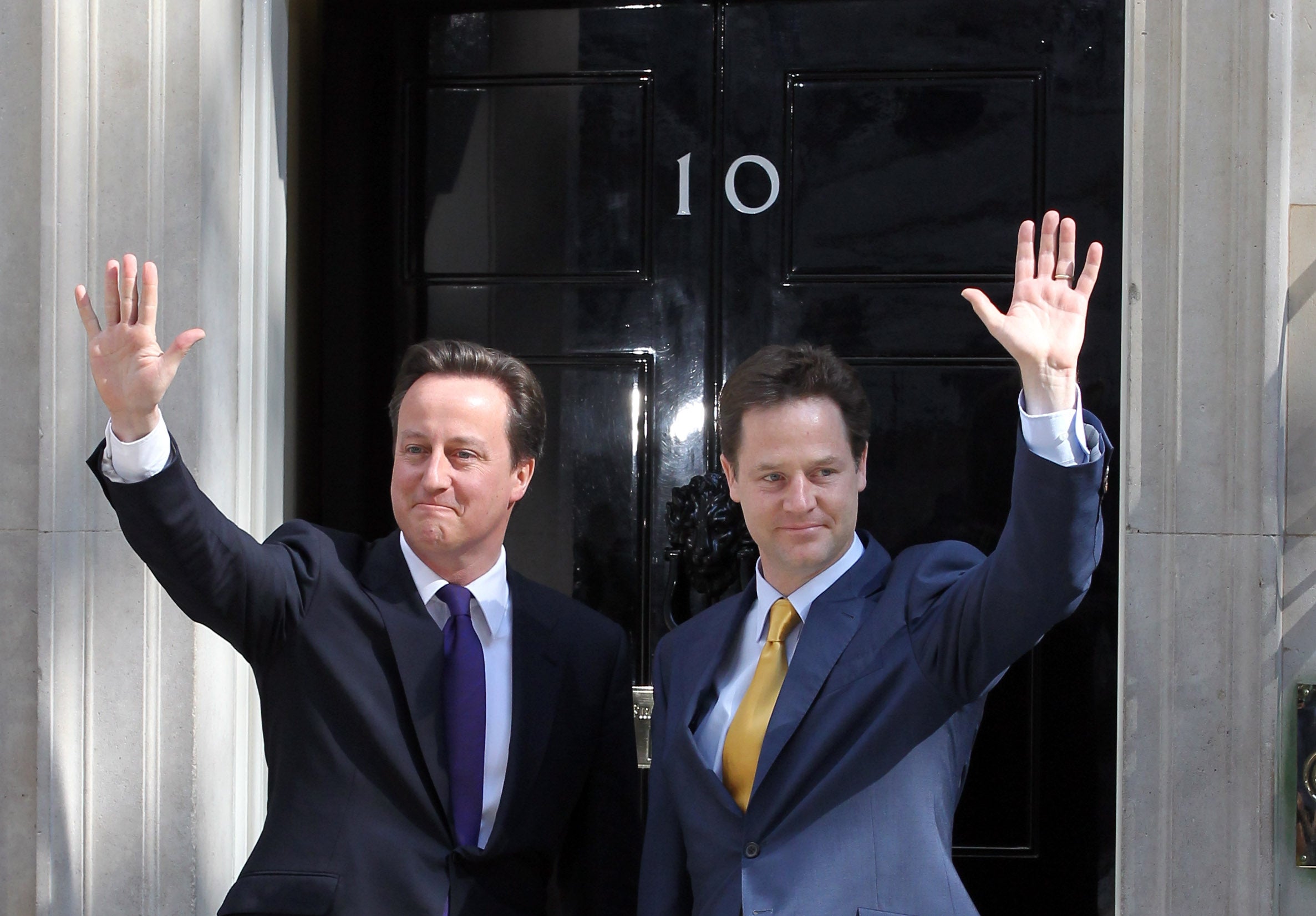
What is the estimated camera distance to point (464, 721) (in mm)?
2596

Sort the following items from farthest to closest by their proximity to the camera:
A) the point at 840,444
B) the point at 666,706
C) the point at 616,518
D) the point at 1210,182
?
the point at 616,518 → the point at 1210,182 → the point at 666,706 → the point at 840,444

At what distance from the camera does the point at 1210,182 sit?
3.11 m

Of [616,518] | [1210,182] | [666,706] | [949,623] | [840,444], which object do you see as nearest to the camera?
[949,623]

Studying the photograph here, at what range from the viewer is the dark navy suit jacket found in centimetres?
242

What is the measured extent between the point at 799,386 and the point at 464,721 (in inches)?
36.3

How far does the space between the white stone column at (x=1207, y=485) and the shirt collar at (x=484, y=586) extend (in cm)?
146

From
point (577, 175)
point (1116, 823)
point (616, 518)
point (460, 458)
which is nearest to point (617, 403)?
point (616, 518)

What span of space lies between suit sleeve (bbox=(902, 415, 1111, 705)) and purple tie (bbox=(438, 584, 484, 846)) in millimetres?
860

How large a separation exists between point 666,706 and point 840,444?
675 millimetres

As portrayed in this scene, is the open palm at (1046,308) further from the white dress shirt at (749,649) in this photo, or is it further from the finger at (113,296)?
the finger at (113,296)

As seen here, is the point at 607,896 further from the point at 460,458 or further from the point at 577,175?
the point at 577,175

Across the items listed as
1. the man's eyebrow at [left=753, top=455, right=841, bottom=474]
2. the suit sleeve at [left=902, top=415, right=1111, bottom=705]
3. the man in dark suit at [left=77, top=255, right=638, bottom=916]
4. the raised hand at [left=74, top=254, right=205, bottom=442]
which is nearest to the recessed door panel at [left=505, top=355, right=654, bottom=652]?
the man in dark suit at [left=77, top=255, right=638, bottom=916]

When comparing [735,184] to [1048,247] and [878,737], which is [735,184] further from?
[878,737]

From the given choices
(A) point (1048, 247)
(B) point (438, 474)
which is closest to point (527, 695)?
(B) point (438, 474)
